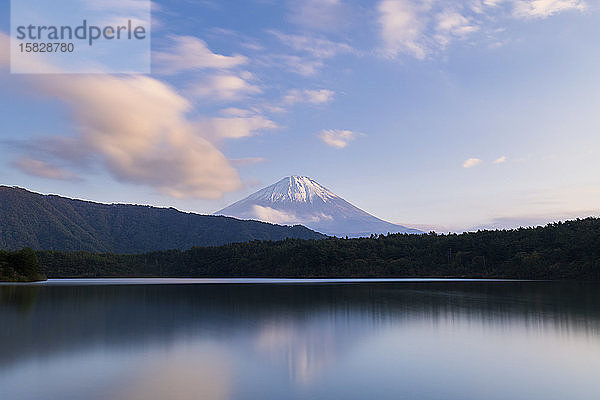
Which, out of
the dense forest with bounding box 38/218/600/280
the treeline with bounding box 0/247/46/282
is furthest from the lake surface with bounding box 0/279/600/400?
the dense forest with bounding box 38/218/600/280

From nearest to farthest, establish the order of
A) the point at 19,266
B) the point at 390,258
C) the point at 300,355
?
the point at 300,355, the point at 19,266, the point at 390,258

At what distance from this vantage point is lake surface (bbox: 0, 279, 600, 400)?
48.0ft

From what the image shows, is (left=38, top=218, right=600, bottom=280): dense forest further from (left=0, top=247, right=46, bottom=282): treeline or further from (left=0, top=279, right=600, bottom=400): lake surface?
(left=0, top=279, right=600, bottom=400): lake surface

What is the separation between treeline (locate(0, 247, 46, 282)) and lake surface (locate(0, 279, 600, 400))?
74.8 metres

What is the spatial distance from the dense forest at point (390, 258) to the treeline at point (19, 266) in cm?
5240

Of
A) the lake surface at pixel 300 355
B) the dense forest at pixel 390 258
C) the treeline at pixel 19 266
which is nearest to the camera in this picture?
the lake surface at pixel 300 355

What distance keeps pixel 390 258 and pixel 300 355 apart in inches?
4871

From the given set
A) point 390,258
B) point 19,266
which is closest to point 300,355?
point 19,266

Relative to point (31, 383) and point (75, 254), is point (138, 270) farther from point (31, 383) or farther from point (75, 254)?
point (31, 383)

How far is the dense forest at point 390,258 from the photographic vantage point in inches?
4326

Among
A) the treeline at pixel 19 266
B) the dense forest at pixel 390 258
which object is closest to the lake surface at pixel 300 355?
the treeline at pixel 19 266

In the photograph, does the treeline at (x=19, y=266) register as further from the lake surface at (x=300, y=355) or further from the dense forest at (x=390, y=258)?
the lake surface at (x=300, y=355)

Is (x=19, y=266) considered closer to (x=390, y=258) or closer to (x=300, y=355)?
(x=390, y=258)

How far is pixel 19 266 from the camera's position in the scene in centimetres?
10344
